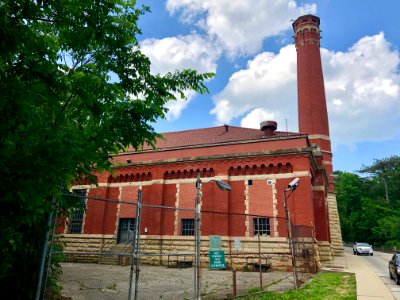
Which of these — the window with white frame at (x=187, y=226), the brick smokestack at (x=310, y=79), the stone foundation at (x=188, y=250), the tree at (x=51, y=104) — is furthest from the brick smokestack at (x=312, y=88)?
the tree at (x=51, y=104)

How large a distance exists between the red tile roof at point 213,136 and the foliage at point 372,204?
1586 inches

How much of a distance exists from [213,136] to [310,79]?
14.8 m

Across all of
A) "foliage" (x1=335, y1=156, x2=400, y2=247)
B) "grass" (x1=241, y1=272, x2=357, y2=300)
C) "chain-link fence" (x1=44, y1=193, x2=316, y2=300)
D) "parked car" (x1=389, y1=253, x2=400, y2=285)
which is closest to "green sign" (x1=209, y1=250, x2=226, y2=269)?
"grass" (x1=241, y1=272, x2=357, y2=300)

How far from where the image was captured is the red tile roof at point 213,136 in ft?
83.8

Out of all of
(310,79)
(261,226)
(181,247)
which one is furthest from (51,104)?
(310,79)

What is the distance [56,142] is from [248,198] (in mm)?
18889

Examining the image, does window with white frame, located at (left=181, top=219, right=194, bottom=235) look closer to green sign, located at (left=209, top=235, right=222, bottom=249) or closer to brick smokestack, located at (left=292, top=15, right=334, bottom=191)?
Answer: green sign, located at (left=209, top=235, right=222, bottom=249)

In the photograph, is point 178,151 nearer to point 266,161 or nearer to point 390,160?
point 266,161

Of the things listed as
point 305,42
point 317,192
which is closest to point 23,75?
point 317,192

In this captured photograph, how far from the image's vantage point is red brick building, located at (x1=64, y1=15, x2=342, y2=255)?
2109cm

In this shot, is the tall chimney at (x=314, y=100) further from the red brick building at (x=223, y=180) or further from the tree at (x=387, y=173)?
the tree at (x=387, y=173)

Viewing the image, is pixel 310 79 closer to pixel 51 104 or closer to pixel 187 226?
pixel 187 226

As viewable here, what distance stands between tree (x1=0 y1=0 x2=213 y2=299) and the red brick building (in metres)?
11.6

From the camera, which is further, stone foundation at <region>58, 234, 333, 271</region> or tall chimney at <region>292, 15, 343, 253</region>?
tall chimney at <region>292, 15, 343, 253</region>
